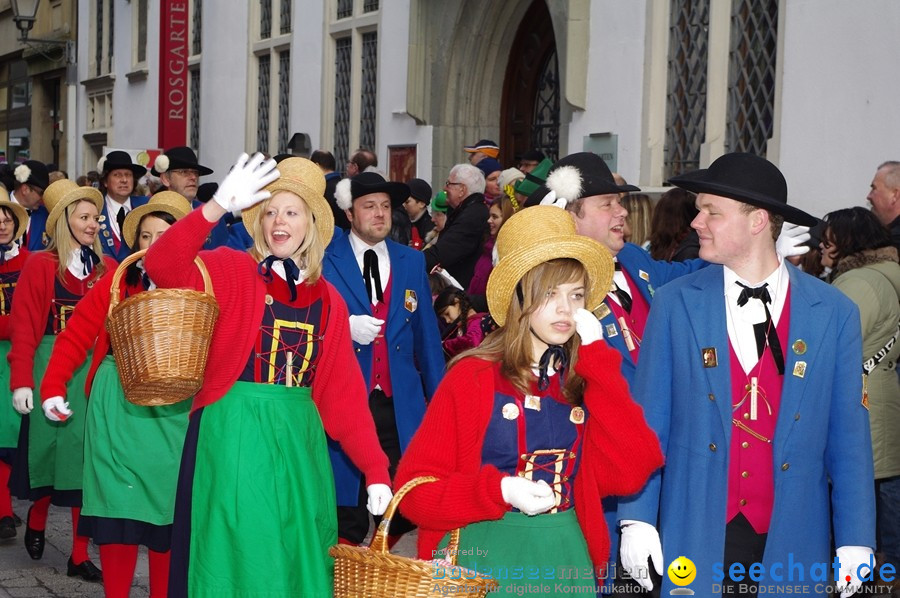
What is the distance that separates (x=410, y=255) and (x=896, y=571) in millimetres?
3079

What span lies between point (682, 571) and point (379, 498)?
3.35 feet

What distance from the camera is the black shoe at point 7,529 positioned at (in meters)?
8.14

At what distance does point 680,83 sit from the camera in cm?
1114

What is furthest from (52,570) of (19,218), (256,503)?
(256,503)

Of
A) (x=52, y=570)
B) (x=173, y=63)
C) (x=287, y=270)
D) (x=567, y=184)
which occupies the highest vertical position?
(x=173, y=63)

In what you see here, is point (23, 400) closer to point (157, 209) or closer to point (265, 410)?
point (157, 209)

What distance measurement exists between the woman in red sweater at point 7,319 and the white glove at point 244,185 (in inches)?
162

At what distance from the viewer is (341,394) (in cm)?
500

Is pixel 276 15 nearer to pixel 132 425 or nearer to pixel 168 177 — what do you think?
pixel 168 177

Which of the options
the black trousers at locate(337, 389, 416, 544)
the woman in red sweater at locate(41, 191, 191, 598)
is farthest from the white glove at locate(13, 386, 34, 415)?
the black trousers at locate(337, 389, 416, 544)

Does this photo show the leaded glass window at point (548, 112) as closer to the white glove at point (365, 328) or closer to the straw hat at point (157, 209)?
the straw hat at point (157, 209)

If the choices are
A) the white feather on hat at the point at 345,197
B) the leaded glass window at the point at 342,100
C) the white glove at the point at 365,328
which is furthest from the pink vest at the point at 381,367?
the leaded glass window at the point at 342,100

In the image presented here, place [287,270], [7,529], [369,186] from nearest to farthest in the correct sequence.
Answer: [287,270]
[369,186]
[7,529]

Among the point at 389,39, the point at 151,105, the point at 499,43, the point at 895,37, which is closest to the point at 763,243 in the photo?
the point at 895,37
